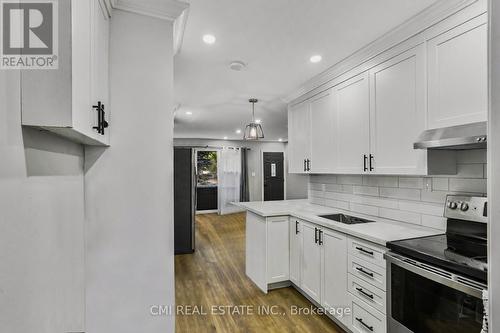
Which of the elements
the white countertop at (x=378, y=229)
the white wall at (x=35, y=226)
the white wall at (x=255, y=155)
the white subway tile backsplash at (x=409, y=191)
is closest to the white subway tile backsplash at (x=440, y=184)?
the white subway tile backsplash at (x=409, y=191)

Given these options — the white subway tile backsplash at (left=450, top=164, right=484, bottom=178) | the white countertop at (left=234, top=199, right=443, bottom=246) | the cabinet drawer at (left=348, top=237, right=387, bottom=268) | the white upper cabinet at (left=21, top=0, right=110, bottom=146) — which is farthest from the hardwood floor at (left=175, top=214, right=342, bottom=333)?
the white upper cabinet at (left=21, top=0, right=110, bottom=146)

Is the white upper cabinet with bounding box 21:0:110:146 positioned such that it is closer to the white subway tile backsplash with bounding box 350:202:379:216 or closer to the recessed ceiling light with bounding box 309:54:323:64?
the recessed ceiling light with bounding box 309:54:323:64

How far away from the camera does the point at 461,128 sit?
155 cm

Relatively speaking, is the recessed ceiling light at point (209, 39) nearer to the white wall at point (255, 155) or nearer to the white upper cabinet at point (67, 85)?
the white upper cabinet at point (67, 85)

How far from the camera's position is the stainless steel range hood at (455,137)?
1396 millimetres

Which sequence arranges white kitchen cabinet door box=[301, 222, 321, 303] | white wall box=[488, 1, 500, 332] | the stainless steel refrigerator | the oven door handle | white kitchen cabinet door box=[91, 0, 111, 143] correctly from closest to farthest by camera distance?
white wall box=[488, 1, 500, 332]
white kitchen cabinet door box=[91, 0, 111, 143]
the oven door handle
white kitchen cabinet door box=[301, 222, 321, 303]
the stainless steel refrigerator

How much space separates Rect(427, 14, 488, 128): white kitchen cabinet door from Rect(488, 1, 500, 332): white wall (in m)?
1.05

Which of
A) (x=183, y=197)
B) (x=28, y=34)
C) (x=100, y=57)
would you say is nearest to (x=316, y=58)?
(x=100, y=57)

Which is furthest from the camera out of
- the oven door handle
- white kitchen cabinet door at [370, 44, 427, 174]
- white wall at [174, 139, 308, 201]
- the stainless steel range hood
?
white wall at [174, 139, 308, 201]

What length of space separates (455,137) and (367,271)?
1.10 meters

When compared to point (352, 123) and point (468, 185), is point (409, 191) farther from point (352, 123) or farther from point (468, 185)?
point (352, 123)

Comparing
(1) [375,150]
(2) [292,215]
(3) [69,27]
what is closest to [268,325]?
(2) [292,215]

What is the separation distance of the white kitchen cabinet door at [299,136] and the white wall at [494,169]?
8.59 feet

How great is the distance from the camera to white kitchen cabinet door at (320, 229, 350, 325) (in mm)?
2154
